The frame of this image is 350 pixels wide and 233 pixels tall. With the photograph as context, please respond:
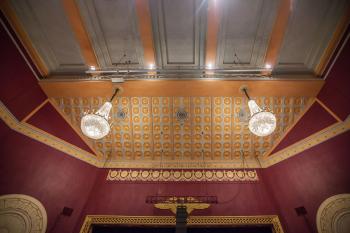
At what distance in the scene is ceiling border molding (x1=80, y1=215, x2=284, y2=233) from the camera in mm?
4570

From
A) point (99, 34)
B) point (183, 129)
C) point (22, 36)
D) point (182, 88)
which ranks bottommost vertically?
point (183, 129)

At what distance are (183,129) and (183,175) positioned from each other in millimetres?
1342

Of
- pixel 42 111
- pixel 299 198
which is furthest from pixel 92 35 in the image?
pixel 299 198

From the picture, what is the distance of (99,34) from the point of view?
4.68 metres

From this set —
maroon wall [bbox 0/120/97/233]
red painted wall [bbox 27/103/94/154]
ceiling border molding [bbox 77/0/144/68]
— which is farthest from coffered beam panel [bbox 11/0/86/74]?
maroon wall [bbox 0/120/97/233]

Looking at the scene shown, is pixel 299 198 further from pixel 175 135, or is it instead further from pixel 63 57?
pixel 63 57

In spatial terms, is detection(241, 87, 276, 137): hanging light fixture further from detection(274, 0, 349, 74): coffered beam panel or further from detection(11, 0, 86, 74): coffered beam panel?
detection(11, 0, 86, 74): coffered beam panel

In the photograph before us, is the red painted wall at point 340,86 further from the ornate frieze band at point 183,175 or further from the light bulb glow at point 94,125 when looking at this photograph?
the light bulb glow at point 94,125

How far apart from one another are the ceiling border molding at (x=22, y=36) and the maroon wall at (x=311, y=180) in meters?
6.88

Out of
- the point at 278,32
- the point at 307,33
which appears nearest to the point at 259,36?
the point at 278,32

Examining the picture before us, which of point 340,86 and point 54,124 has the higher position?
point 340,86

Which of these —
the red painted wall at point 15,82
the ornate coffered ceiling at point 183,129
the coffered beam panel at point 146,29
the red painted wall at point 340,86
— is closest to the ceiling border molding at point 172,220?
the ornate coffered ceiling at point 183,129

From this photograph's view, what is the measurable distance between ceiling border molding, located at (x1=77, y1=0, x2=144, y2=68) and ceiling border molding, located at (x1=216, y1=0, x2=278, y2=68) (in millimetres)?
2027

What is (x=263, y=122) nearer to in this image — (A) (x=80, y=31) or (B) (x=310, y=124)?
(B) (x=310, y=124)
